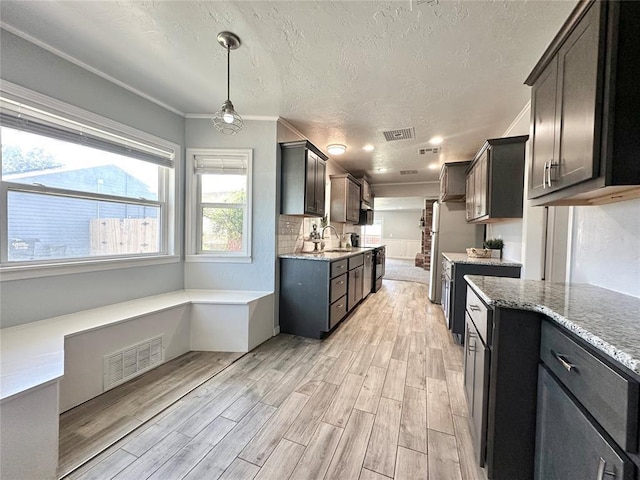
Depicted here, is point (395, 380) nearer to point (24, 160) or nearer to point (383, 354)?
point (383, 354)

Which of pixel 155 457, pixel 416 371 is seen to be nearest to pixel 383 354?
pixel 416 371

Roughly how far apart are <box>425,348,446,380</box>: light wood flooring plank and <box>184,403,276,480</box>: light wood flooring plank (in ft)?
4.60

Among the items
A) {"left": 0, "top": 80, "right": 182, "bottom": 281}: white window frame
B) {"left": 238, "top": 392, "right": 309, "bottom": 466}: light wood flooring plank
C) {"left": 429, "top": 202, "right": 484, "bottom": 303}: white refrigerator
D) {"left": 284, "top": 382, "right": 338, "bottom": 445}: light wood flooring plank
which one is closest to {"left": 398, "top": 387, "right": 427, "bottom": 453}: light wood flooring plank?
{"left": 284, "top": 382, "right": 338, "bottom": 445}: light wood flooring plank

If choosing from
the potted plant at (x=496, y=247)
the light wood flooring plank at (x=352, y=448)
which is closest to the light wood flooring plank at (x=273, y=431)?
the light wood flooring plank at (x=352, y=448)

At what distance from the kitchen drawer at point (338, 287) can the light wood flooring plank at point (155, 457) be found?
187 centimetres

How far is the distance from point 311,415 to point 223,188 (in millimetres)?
2428

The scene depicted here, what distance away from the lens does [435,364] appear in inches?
96.2

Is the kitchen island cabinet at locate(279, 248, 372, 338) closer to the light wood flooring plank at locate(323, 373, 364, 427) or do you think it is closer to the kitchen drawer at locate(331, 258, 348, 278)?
the kitchen drawer at locate(331, 258, 348, 278)

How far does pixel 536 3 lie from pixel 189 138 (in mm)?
3049

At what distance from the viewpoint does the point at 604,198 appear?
1.44 m

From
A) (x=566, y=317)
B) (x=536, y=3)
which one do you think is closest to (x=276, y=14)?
(x=536, y=3)

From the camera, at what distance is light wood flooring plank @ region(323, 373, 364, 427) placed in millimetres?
1697

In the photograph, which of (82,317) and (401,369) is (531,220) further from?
(82,317)

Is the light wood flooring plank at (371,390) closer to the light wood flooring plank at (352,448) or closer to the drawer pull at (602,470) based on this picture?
the light wood flooring plank at (352,448)
